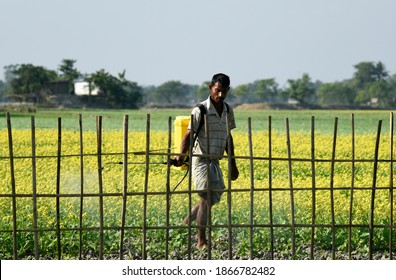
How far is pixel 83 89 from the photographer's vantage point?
111875 millimetres

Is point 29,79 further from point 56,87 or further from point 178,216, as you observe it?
point 178,216

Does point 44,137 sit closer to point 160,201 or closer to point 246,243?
point 160,201


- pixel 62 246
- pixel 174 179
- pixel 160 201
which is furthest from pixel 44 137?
pixel 62 246

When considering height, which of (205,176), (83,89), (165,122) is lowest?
(165,122)

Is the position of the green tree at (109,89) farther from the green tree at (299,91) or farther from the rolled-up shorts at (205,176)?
the rolled-up shorts at (205,176)

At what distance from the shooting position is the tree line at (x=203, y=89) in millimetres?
108000

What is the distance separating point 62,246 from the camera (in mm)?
8289

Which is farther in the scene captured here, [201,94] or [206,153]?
[201,94]

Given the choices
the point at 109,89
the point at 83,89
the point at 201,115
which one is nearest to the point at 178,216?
the point at 201,115

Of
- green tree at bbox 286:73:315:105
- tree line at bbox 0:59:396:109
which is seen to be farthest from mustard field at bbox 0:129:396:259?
green tree at bbox 286:73:315:105

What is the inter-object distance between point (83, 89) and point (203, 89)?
217 ft

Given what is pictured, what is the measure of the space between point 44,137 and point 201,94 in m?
151

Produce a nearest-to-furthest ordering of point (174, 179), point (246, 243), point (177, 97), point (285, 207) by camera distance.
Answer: point (246, 243), point (285, 207), point (174, 179), point (177, 97)

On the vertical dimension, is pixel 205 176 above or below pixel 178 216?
above
